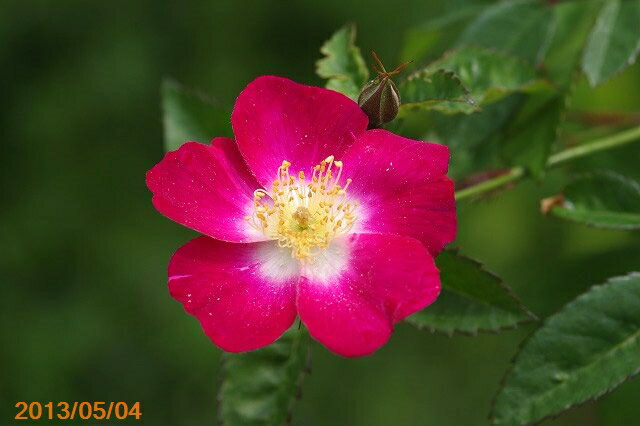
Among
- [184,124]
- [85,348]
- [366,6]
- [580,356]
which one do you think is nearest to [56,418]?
[85,348]

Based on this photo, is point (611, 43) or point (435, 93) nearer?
point (435, 93)

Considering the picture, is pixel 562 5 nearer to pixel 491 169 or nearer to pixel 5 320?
pixel 491 169

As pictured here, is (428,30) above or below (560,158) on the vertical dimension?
above

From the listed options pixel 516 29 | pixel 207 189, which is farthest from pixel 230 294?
pixel 516 29

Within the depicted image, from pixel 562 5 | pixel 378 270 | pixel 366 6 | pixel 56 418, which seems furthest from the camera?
pixel 366 6

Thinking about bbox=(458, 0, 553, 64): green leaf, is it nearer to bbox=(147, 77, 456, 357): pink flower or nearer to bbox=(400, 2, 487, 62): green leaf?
bbox=(400, 2, 487, 62): green leaf

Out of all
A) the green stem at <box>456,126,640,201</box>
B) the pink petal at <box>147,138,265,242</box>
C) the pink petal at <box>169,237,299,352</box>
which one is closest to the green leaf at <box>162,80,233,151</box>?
the pink petal at <box>147,138,265,242</box>

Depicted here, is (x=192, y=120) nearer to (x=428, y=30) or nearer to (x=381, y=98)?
(x=381, y=98)
